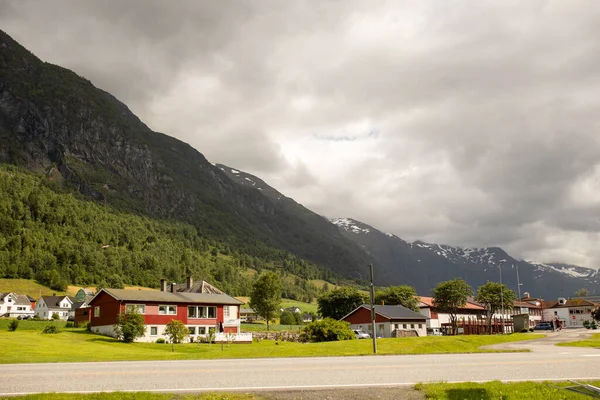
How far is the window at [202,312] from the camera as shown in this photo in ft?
275

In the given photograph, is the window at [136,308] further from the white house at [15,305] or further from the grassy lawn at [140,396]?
the white house at [15,305]

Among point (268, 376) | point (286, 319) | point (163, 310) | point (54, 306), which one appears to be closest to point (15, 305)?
point (54, 306)

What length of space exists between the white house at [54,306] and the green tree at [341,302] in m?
95.3

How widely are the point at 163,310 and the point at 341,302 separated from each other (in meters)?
65.5

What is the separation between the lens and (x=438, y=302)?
121312 millimetres

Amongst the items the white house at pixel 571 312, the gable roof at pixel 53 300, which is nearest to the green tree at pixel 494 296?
the white house at pixel 571 312

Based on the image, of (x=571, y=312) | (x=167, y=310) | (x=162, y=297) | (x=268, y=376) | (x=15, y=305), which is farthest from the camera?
(x=571, y=312)

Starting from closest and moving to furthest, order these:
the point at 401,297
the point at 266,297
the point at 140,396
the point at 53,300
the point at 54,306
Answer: the point at 140,396 < the point at 266,297 < the point at 401,297 < the point at 54,306 < the point at 53,300

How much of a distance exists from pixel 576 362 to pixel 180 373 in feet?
65.9

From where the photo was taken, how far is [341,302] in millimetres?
135500

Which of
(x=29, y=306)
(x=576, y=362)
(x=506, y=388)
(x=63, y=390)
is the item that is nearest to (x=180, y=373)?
(x=63, y=390)

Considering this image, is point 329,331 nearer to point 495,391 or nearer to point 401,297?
point 495,391

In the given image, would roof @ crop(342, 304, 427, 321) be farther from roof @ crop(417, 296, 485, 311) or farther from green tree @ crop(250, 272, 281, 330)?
roof @ crop(417, 296, 485, 311)

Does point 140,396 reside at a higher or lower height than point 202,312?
lower
